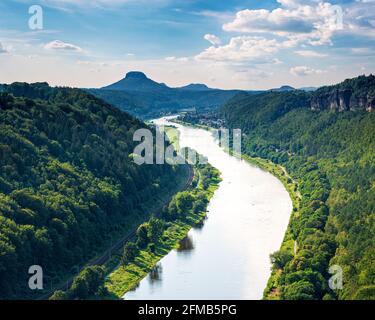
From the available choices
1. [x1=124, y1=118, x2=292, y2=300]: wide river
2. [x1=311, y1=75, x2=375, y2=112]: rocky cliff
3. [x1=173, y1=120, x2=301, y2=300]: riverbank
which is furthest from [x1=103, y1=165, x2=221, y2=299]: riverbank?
[x1=311, y1=75, x2=375, y2=112]: rocky cliff

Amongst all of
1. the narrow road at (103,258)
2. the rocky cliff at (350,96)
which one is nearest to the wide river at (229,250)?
the narrow road at (103,258)

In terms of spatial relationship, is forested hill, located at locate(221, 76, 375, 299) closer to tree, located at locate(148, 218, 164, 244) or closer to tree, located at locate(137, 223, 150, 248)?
tree, located at locate(148, 218, 164, 244)

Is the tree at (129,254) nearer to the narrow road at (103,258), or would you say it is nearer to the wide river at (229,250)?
the narrow road at (103,258)

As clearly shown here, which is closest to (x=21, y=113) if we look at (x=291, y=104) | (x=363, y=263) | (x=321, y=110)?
(x=363, y=263)

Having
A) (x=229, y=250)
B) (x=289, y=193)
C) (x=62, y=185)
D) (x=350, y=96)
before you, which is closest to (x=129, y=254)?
(x=229, y=250)
